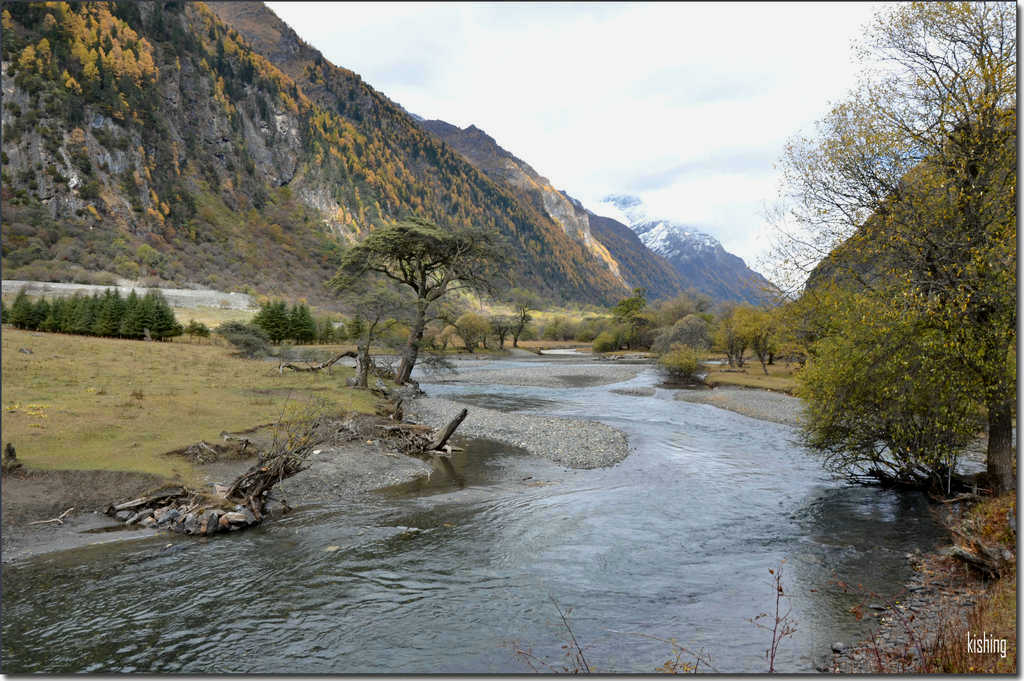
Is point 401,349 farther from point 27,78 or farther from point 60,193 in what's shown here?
point 27,78

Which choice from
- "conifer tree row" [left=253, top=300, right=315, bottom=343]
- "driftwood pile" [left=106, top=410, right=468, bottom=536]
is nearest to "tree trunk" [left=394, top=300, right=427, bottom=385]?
"driftwood pile" [left=106, top=410, right=468, bottom=536]

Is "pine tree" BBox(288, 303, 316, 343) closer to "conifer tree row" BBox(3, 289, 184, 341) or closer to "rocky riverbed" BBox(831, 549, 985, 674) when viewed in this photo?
"conifer tree row" BBox(3, 289, 184, 341)

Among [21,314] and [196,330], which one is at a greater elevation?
[21,314]

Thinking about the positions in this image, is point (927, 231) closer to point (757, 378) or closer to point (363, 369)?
point (363, 369)

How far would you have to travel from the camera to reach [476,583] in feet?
31.5

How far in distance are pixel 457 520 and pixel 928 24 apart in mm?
15051

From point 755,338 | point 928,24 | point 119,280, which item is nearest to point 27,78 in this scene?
point 119,280

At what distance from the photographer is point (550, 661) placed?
740 cm

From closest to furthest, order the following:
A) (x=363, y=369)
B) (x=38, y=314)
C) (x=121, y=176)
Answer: (x=363, y=369) → (x=38, y=314) → (x=121, y=176)

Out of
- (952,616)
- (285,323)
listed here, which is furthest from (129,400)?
(285,323)

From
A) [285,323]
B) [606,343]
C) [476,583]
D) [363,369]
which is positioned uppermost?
[285,323]

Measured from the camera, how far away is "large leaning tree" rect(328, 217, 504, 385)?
33688mm

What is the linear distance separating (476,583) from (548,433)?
14.5 m

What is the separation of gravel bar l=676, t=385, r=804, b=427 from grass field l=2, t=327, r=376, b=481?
76.3ft
